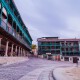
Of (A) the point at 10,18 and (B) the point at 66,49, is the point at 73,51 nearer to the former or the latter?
(B) the point at 66,49

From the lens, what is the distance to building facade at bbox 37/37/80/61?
3369 inches

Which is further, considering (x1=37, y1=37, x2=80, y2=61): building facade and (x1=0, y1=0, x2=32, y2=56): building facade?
(x1=37, y1=37, x2=80, y2=61): building facade

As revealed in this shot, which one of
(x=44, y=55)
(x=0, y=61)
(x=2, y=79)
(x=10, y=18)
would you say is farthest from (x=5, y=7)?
(x=44, y=55)

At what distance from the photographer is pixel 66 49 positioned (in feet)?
283

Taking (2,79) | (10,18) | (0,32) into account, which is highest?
(10,18)

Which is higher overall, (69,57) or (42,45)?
(42,45)

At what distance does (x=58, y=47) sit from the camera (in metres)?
86.8

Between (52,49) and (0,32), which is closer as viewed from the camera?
(0,32)

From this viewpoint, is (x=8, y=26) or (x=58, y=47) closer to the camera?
(x=8, y=26)

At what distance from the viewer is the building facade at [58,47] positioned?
85.6m

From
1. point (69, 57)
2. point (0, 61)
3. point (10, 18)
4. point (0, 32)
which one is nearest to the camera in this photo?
point (0, 61)

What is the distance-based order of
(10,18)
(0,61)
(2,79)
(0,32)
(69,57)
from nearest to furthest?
(2,79)
(0,61)
(0,32)
(10,18)
(69,57)

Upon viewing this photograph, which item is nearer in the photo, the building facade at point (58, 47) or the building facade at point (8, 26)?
the building facade at point (8, 26)

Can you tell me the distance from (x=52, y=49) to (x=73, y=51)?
10.3m
